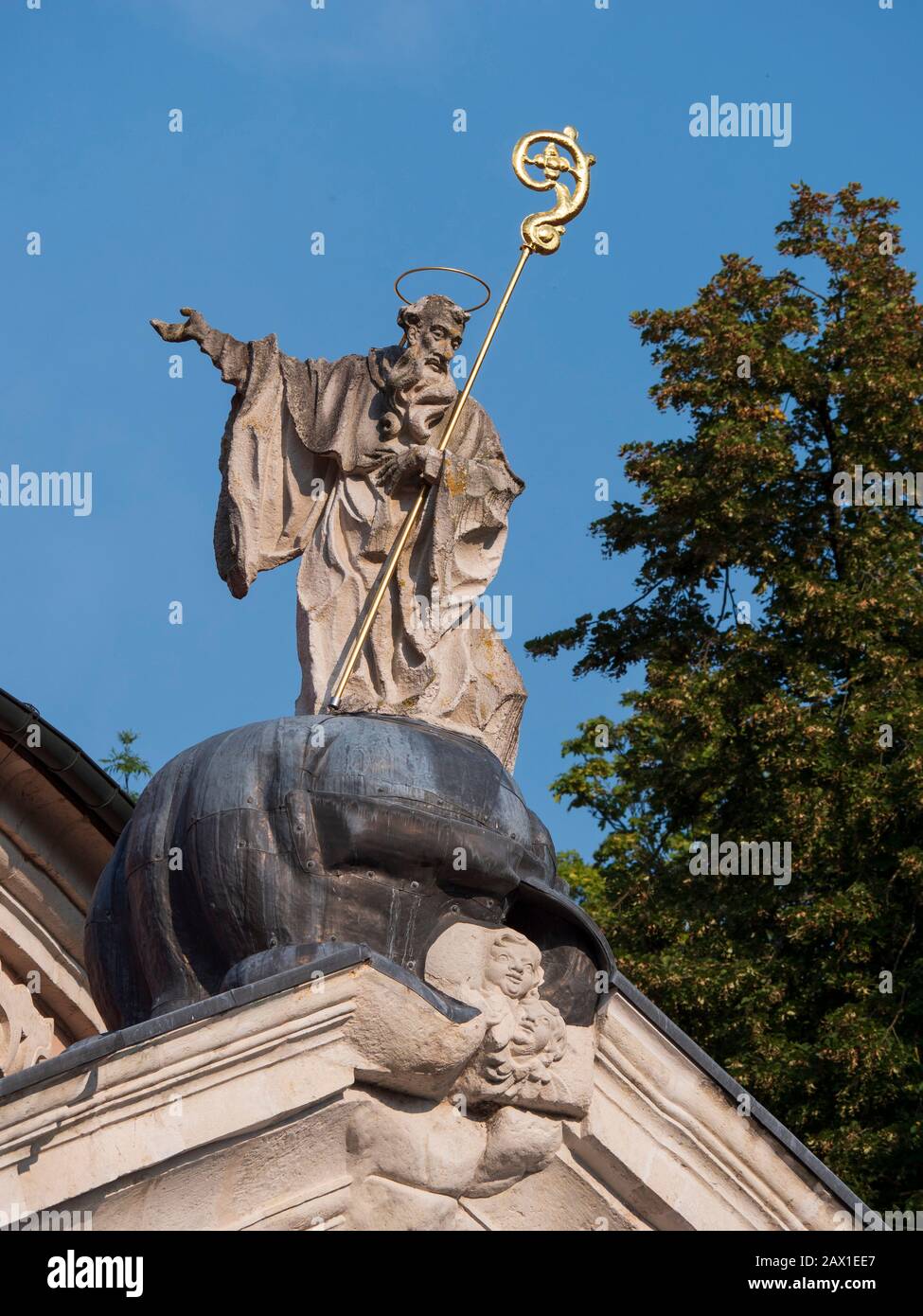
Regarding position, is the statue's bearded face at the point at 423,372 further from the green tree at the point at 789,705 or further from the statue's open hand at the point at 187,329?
the green tree at the point at 789,705

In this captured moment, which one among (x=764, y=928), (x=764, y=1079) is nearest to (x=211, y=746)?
(x=764, y=1079)

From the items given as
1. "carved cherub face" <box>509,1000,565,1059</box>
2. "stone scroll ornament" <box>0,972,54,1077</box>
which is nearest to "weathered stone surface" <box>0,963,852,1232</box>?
"carved cherub face" <box>509,1000,565,1059</box>

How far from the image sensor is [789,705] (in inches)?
648

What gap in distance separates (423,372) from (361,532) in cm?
64

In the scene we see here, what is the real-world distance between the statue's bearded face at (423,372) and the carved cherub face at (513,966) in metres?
2.14

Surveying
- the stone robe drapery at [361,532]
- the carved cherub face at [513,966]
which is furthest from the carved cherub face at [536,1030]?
the stone robe drapery at [361,532]

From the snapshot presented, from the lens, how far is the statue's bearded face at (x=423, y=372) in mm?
8617

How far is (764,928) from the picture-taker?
642 inches

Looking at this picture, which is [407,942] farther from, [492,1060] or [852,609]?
[852,609]

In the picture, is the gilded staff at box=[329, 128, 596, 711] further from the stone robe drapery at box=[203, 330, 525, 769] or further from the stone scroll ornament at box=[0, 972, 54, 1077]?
the stone scroll ornament at box=[0, 972, 54, 1077]

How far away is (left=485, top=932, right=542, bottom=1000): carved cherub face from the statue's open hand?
270cm

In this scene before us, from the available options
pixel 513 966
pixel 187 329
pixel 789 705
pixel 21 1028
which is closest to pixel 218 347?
pixel 187 329

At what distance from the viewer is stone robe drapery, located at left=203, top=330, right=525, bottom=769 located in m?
8.31

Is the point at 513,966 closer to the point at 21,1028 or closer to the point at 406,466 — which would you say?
the point at 406,466
